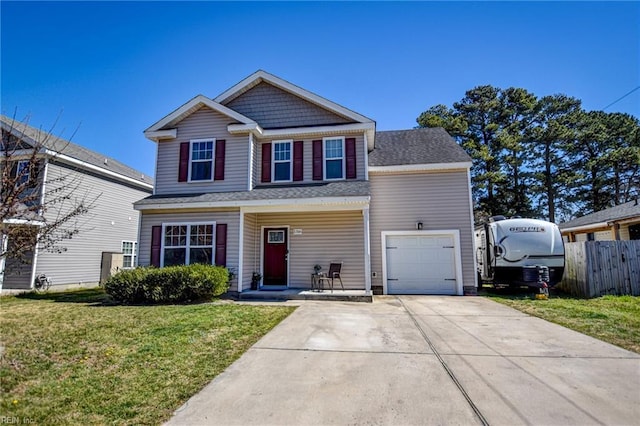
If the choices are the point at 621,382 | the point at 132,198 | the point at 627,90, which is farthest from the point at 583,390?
the point at 132,198

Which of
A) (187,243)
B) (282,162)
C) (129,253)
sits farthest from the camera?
(129,253)

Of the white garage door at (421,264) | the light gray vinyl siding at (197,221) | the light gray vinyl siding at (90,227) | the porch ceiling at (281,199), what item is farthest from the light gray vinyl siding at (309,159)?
the light gray vinyl siding at (90,227)

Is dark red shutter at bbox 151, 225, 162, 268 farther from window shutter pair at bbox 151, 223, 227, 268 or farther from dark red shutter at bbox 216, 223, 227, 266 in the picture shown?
dark red shutter at bbox 216, 223, 227, 266

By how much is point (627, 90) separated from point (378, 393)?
1158cm

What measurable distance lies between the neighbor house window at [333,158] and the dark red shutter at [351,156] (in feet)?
0.74

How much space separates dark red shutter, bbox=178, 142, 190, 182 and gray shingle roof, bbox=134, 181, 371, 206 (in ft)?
2.64

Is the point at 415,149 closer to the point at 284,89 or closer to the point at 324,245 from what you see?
the point at 324,245

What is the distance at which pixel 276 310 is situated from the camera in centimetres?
776

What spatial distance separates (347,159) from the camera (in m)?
11.5

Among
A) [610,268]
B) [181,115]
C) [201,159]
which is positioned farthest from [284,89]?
[610,268]

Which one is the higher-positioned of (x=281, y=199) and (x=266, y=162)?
(x=266, y=162)

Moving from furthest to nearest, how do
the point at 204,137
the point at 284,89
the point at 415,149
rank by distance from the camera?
the point at 415,149 < the point at 284,89 < the point at 204,137

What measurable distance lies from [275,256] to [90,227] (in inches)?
354

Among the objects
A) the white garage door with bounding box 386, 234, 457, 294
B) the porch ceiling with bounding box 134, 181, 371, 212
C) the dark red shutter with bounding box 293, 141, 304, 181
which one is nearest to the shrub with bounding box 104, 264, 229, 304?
the porch ceiling with bounding box 134, 181, 371, 212
